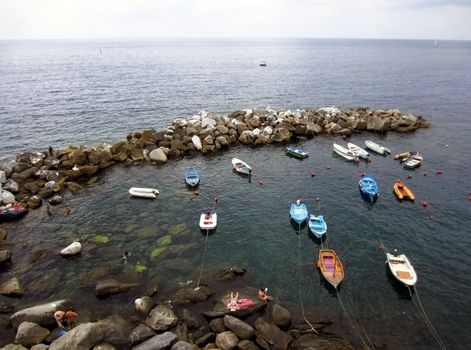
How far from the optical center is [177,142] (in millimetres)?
61312

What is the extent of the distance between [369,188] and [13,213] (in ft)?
155

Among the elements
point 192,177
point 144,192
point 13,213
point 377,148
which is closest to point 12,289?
point 13,213

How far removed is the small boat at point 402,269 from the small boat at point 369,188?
483 inches

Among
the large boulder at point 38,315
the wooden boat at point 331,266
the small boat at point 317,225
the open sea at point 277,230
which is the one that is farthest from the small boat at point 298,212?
the large boulder at point 38,315

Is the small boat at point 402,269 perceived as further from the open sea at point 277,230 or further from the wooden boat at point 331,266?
the wooden boat at point 331,266

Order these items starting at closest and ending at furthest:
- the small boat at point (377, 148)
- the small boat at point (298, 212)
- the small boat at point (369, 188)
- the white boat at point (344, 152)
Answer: the small boat at point (298, 212), the small boat at point (369, 188), the white boat at point (344, 152), the small boat at point (377, 148)

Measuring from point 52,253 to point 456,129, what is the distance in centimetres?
8217

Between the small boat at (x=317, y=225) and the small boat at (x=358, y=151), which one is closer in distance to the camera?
the small boat at (x=317, y=225)

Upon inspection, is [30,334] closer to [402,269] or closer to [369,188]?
[402,269]

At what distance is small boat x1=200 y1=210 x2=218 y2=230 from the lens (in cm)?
3897

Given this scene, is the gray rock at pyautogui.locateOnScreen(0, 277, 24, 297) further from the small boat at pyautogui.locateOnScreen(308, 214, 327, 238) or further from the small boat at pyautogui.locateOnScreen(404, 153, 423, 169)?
the small boat at pyautogui.locateOnScreen(404, 153, 423, 169)

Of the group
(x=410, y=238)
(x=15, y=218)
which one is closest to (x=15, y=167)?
(x=15, y=218)

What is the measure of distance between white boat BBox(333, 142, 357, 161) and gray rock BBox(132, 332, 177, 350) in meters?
44.7

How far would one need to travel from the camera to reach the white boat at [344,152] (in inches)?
2299
